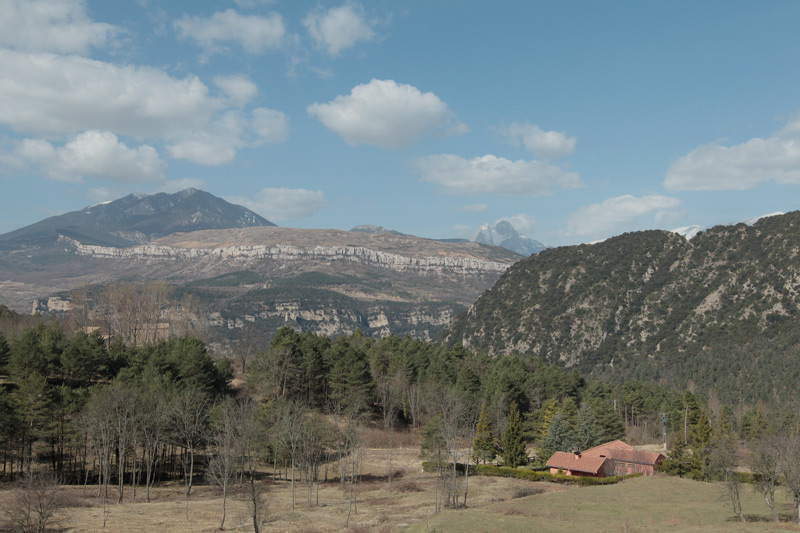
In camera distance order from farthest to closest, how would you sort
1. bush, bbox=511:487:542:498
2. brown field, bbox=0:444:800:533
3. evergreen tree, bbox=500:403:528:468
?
evergreen tree, bbox=500:403:528:468
bush, bbox=511:487:542:498
brown field, bbox=0:444:800:533

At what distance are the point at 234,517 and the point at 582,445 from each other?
56489 millimetres

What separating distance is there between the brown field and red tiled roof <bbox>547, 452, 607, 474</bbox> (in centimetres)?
543

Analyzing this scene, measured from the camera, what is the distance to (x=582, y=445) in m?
86.9

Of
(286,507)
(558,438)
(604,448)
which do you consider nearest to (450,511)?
(286,507)

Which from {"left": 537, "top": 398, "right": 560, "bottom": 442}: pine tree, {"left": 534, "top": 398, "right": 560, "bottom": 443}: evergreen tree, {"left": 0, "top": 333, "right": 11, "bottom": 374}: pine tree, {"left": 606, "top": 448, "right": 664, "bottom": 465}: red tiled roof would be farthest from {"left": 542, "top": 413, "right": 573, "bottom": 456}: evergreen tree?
{"left": 0, "top": 333, "right": 11, "bottom": 374}: pine tree

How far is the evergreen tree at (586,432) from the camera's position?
86938mm

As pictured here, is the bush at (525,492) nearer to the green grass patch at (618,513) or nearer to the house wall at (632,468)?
the green grass patch at (618,513)

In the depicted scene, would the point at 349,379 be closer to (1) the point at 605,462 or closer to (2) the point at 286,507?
(2) the point at 286,507

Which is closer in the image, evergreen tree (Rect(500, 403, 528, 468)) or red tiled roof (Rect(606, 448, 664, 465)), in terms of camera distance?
evergreen tree (Rect(500, 403, 528, 468))

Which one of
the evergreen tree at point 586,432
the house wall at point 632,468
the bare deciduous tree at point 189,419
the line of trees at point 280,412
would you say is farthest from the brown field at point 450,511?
the evergreen tree at point 586,432

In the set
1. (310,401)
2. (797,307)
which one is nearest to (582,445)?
(310,401)

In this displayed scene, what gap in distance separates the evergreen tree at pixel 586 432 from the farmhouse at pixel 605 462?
2.54 metres

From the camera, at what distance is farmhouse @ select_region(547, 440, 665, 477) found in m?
76.9

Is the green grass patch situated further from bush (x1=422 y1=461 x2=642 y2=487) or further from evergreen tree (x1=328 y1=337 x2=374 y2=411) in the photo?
evergreen tree (x1=328 y1=337 x2=374 y2=411)
